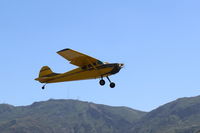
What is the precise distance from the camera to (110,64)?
3831 centimetres

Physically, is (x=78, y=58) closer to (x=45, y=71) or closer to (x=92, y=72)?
(x=92, y=72)

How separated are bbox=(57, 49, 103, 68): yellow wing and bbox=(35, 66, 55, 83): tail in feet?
18.6

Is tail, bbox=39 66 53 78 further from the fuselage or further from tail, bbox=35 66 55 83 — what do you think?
the fuselage

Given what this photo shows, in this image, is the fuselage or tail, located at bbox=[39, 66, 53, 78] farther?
Result: tail, located at bbox=[39, 66, 53, 78]

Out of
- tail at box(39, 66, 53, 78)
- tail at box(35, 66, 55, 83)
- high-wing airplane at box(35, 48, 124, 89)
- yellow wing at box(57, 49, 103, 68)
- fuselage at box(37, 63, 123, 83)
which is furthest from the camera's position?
tail at box(39, 66, 53, 78)

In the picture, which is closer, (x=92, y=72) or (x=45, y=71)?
(x=92, y=72)

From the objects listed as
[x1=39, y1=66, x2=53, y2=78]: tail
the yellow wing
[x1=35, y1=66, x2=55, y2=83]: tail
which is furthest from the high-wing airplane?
[x1=39, y1=66, x2=53, y2=78]: tail

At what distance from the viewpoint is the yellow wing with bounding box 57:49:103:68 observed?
1455 inches

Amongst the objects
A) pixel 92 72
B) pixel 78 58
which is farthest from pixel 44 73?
pixel 92 72

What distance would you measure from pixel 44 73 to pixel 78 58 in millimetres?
8037

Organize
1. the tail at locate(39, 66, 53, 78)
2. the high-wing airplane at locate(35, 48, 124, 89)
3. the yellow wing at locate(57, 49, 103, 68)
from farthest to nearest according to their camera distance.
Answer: the tail at locate(39, 66, 53, 78) < the high-wing airplane at locate(35, 48, 124, 89) < the yellow wing at locate(57, 49, 103, 68)

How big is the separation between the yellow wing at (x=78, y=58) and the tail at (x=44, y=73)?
567 cm

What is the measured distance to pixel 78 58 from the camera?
37.8 meters

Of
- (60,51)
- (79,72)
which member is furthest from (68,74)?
(60,51)
